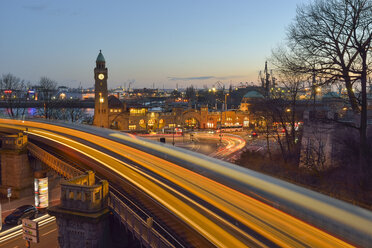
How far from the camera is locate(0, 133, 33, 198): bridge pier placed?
25.3 metres

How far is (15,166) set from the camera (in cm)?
2552

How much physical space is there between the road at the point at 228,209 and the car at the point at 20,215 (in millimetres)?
10351

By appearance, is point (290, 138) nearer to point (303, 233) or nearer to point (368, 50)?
point (368, 50)

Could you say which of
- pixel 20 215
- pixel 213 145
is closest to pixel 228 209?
pixel 20 215

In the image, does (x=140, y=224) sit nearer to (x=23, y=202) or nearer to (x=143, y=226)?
(x=143, y=226)

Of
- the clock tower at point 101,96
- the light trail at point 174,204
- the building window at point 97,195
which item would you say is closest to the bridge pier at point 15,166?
the light trail at point 174,204

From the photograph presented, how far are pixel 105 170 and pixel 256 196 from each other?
9.73 metres

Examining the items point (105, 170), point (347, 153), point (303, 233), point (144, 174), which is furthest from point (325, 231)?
point (105, 170)

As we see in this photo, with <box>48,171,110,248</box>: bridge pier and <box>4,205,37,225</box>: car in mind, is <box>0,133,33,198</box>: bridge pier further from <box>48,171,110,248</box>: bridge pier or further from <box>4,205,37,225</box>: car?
<box>48,171,110,248</box>: bridge pier

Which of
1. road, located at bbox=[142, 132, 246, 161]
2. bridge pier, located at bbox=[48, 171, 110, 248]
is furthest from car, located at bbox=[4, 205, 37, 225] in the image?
road, located at bbox=[142, 132, 246, 161]

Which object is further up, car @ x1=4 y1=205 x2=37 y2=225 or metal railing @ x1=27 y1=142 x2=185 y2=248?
metal railing @ x1=27 y1=142 x2=185 y2=248

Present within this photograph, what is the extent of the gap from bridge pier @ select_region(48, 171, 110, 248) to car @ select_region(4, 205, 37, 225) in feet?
31.1

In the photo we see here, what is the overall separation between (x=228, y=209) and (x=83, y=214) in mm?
6500

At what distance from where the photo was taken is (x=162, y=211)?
9.69 meters
